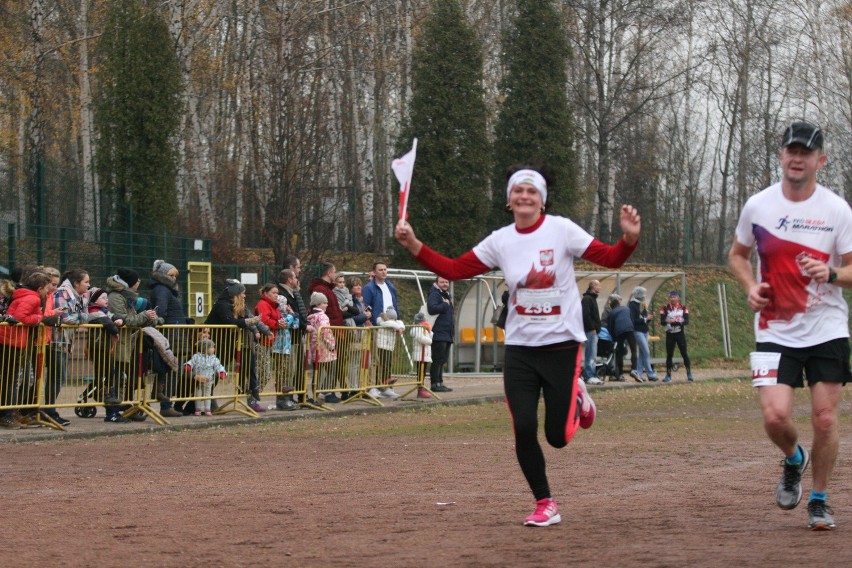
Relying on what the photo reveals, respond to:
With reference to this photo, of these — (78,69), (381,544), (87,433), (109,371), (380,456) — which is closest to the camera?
(381,544)

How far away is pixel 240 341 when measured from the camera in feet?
55.9

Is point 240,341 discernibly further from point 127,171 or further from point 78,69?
point 78,69

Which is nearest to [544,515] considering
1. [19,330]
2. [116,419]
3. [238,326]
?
[19,330]

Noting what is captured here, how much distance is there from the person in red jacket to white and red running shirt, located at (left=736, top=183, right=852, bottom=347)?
9370 mm

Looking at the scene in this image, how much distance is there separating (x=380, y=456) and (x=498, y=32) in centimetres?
3876

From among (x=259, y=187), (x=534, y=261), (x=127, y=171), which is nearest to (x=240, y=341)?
(x=534, y=261)

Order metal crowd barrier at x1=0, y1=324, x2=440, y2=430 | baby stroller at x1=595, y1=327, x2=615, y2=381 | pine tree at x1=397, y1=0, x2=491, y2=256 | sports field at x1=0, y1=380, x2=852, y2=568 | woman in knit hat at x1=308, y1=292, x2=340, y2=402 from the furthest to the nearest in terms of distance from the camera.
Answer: pine tree at x1=397, y1=0, x2=491, y2=256, baby stroller at x1=595, y1=327, x2=615, y2=381, woman in knit hat at x1=308, y1=292, x2=340, y2=402, metal crowd barrier at x1=0, y1=324, x2=440, y2=430, sports field at x1=0, y1=380, x2=852, y2=568

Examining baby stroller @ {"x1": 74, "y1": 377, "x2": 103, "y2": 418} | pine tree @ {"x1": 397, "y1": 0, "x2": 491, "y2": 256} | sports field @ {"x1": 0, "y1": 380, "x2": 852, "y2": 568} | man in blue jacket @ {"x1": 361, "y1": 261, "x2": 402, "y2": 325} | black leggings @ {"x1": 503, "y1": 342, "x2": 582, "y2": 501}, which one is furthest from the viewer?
pine tree @ {"x1": 397, "y1": 0, "x2": 491, "y2": 256}

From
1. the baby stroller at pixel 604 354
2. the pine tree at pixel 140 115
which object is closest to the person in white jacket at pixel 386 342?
the baby stroller at pixel 604 354

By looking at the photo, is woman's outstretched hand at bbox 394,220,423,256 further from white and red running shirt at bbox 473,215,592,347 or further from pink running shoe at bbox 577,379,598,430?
pink running shoe at bbox 577,379,598,430

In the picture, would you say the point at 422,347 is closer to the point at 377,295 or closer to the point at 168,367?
the point at 377,295

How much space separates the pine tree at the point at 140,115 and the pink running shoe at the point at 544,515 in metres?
24.6

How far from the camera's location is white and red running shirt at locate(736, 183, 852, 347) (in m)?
6.84

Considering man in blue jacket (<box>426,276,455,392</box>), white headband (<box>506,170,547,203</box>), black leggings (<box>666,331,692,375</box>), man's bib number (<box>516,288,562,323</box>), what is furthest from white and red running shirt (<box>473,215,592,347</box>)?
black leggings (<box>666,331,692,375</box>)
